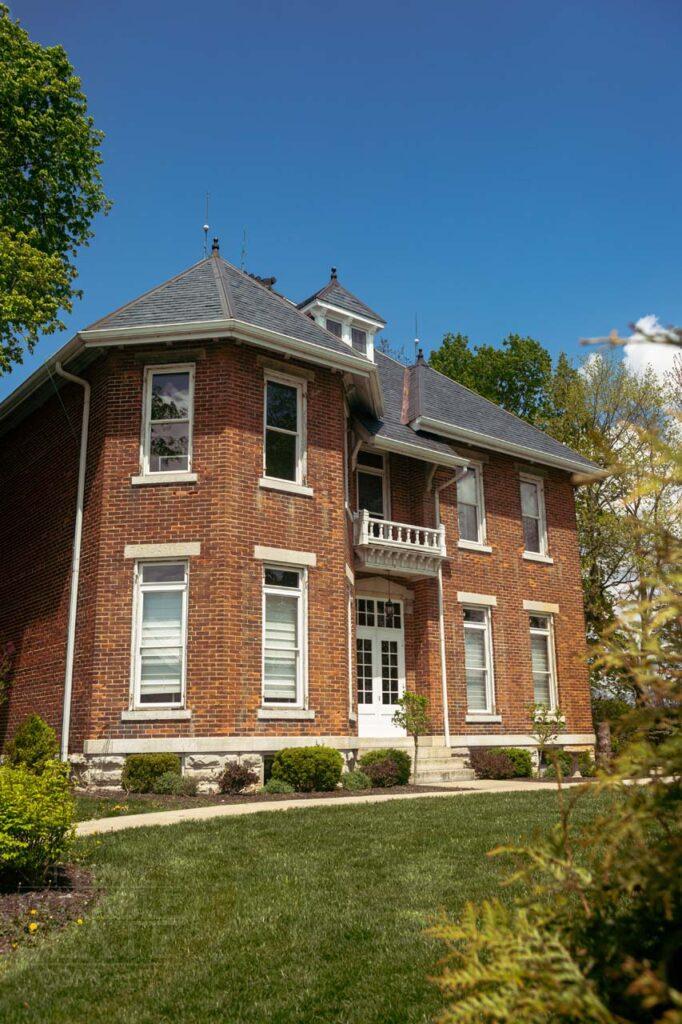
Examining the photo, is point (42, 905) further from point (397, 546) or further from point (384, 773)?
point (397, 546)

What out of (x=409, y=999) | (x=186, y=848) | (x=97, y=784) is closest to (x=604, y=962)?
(x=409, y=999)

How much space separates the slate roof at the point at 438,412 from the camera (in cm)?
2214

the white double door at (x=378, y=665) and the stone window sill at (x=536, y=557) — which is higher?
the stone window sill at (x=536, y=557)

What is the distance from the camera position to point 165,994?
18.9 ft

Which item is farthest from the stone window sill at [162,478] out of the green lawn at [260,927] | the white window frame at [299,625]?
the green lawn at [260,927]

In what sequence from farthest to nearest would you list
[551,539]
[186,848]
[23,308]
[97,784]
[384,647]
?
[551,539]
[384,647]
[23,308]
[97,784]
[186,848]

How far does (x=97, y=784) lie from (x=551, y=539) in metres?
13.9

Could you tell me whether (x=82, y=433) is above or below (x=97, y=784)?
above

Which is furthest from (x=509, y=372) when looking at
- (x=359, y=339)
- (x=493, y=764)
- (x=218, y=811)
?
(x=218, y=811)

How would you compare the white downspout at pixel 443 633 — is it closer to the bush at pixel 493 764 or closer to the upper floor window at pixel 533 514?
the bush at pixel 493 764

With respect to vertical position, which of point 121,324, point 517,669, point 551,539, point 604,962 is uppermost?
point 121,324

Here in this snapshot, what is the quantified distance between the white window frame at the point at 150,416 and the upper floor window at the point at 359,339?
28.6 feet

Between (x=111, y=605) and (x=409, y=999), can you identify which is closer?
(x=409, y=999)

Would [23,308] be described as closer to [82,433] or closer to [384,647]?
[82,433]
